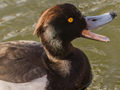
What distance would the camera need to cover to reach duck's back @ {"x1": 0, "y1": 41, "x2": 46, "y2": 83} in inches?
142

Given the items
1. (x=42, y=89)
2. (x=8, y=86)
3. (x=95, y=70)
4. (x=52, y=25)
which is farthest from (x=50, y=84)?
(x=95, y=70)

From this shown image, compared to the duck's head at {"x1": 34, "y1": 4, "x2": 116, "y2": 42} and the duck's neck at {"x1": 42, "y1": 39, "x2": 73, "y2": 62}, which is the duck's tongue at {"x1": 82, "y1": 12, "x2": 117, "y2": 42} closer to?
the duck's head at {"x1": 34, "y1": 4, "x2": 116, "y2": 42}

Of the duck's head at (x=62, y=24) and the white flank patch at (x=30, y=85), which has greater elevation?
the duck's head at (x=62, y=24)

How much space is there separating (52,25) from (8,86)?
111cm

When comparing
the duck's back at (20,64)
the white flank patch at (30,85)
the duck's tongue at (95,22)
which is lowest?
the white flank patch at (30,85)

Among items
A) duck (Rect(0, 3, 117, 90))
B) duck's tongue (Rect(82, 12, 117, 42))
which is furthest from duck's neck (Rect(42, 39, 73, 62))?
duck's tongue (Rect(82, 12, 117, 42))

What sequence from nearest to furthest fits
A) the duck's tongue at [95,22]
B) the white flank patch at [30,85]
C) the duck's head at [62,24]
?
the duck's head at [62,24], the white flank patch at [30,85], the duck's tongue at [95,22]

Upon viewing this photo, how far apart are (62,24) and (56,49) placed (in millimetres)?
399

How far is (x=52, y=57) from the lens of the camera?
151 inches

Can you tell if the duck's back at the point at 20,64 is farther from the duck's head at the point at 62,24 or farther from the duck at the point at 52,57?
the duck's head at the point at 62,24

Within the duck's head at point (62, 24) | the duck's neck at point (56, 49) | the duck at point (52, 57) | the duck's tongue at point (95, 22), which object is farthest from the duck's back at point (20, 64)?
the duck's tongue at point (95, 22)

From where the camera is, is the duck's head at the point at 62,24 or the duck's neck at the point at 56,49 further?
the duck's neck at the point at 56,49

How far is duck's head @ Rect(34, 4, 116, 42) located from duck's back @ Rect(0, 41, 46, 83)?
0.39 meters

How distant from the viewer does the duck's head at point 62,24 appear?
3471 mm
